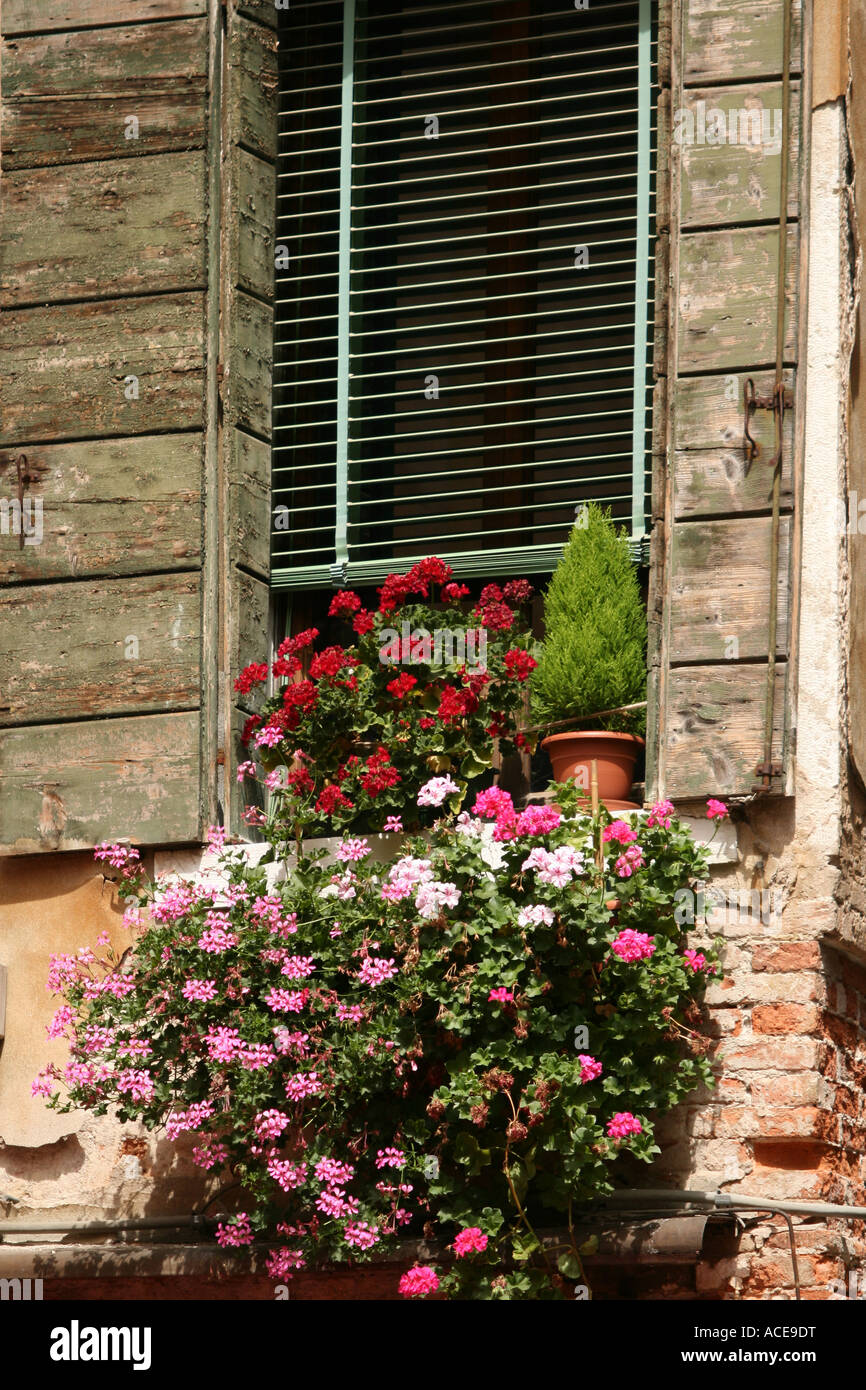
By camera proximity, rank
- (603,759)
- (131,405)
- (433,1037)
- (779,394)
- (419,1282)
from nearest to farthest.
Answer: (419,1282) → (433,1037) → (779,394) → (603,759) → (131,405)

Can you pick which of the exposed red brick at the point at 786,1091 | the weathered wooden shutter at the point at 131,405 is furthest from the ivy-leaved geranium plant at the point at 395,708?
the exposed red brick at the point at 786,1091

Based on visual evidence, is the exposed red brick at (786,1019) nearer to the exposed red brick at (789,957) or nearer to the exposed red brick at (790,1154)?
the exposed red brick at (789,957)

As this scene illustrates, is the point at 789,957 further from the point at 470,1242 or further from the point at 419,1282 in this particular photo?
the point at 419,1282

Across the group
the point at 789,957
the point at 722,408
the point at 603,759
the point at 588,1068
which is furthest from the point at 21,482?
the point at 789,957

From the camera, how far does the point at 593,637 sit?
544cm

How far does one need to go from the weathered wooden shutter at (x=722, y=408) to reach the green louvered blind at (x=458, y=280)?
1.08ft

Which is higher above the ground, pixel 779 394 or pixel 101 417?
pixel 101 417

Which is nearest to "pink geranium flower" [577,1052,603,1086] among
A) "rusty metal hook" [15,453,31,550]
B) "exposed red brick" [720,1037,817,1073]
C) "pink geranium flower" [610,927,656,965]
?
"pink geranium flower" [610,927,656,965]

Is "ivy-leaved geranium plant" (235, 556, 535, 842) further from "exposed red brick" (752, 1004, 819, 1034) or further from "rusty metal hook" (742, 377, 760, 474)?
"exposed red brick" (752, 1004, 819, 1034)

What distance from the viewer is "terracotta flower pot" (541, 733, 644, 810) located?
539cm

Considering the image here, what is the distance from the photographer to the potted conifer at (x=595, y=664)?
541 cm

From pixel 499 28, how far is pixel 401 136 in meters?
0.41

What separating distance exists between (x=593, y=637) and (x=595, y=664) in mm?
69

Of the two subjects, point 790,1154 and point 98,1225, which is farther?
point 98,1225
